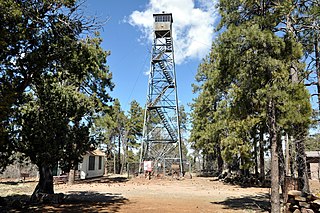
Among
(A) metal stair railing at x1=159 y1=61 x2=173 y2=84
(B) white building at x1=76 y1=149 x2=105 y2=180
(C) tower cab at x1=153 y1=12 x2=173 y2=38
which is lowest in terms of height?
(B) white building at x1=76 y1=149 x2=105 y2=180

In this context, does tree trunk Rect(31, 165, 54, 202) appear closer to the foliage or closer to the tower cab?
the foliage

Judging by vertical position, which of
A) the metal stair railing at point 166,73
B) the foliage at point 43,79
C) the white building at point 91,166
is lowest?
the white building at point 91,166

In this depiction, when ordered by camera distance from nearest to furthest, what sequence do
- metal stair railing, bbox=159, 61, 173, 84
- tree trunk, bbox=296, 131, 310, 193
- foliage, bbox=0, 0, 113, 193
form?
foliage, bbox=0, 0, 113, 193
tree trunk, bbox=296, 131, 310, 193
metal stair railing, bbox=159, 61, 173, 84

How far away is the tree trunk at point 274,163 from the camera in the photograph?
307 inches

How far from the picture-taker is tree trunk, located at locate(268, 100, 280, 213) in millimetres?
7793

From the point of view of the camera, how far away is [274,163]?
802 cm

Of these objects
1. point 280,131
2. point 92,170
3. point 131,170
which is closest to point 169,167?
point 131,170

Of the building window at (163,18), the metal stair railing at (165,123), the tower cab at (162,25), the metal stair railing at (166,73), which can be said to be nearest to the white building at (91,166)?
the metal stair railing at (165,123)

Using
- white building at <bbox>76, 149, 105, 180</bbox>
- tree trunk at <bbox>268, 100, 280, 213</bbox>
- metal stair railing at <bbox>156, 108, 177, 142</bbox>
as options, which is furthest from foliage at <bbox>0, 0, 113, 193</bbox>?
white building at <bbox>76, 149, 105, 180</bbox>

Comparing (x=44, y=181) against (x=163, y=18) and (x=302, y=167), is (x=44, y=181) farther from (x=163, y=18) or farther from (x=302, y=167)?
(x=163, y=18)

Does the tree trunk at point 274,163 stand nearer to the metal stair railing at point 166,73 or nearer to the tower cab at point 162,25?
the metal stair railing at point 166,73

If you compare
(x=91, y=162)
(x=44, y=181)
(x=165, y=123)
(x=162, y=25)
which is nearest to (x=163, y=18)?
(x=162, y=25)

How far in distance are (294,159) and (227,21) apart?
5165 millimetres

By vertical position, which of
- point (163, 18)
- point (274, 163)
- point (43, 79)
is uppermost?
Result: point (163, 18)
